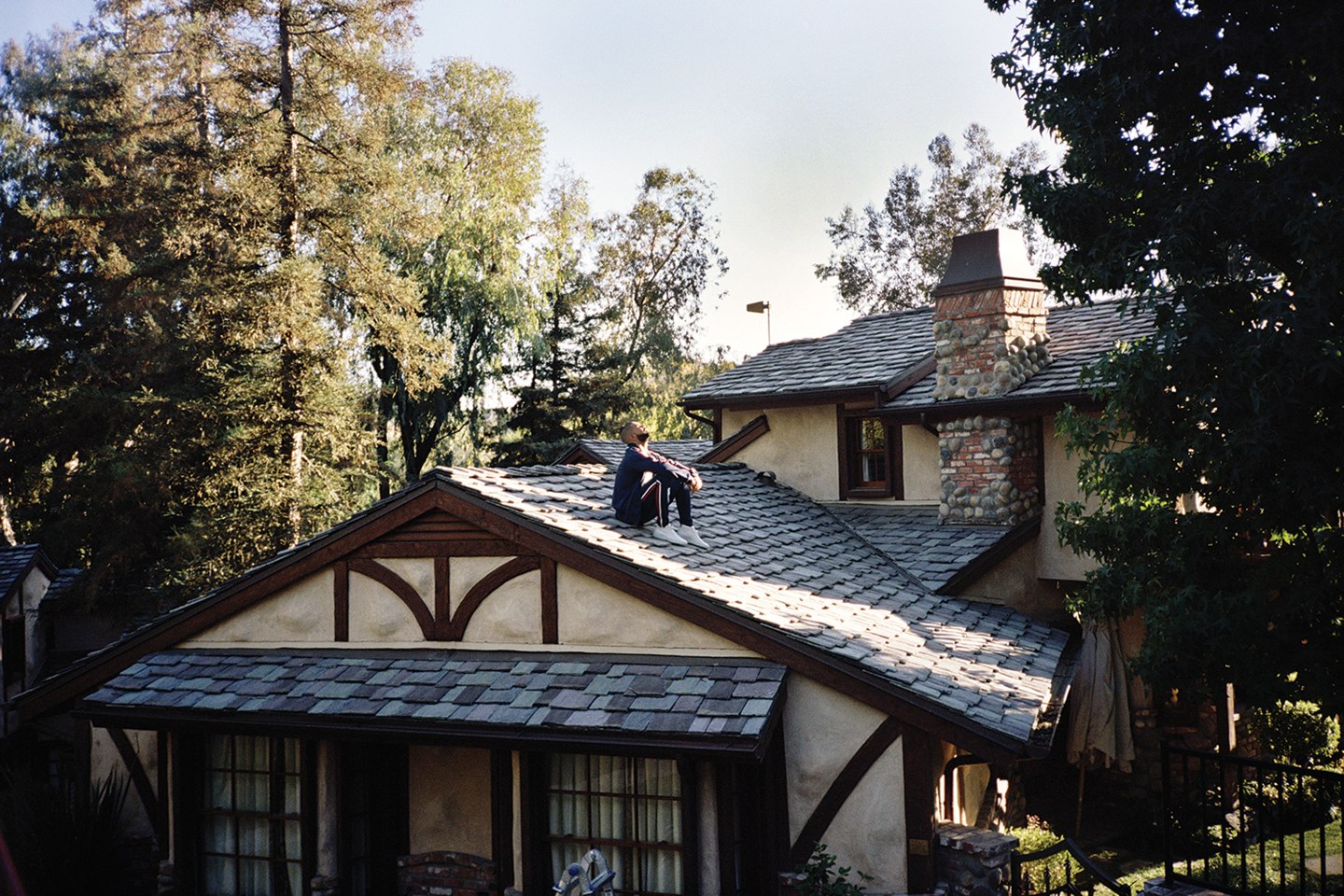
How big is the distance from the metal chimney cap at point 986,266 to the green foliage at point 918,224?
2197cm

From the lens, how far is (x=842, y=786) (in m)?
8.93

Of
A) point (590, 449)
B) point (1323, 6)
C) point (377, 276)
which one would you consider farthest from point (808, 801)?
point (377, 276)

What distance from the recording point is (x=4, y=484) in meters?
29.2

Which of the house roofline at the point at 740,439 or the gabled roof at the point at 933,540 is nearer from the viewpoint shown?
the gabled roof at the point at 933,540

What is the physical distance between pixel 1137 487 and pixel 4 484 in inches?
1189

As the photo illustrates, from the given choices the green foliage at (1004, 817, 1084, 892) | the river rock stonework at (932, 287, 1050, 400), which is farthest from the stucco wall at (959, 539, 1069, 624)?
the green foliage at (1004, 817, 1084, 892)

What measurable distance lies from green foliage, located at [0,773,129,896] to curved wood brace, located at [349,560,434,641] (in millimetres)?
4007

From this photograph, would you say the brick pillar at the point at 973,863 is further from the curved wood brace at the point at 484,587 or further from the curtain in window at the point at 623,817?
the curved wood brace at the point at 484,587

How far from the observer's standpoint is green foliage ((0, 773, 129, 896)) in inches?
414

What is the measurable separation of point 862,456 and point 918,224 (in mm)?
23849

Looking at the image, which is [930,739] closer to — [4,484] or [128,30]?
[128,30]

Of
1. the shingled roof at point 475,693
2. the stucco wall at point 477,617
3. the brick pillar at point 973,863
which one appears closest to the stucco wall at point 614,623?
the stucco wall at point 477,617

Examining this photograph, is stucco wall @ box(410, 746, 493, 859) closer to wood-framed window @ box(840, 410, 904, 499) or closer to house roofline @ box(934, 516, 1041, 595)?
house roofline @ box(934, 516, 1041, 595)

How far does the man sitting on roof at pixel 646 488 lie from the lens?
1083cm
